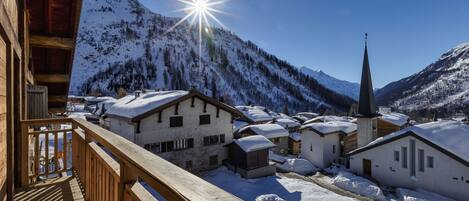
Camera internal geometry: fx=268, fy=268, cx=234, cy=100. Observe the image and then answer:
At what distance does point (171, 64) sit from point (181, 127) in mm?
96207

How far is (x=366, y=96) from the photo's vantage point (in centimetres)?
2208

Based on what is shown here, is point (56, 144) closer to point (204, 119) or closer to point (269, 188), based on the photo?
point (269, 188)

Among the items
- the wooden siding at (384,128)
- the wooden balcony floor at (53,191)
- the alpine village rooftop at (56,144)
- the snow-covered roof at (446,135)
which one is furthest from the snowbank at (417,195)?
the alpine village rooftop at (56,144)

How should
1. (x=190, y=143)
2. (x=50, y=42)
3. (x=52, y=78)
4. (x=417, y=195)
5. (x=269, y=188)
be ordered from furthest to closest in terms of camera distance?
1. (x=190, y=143)
2. (x=269, y=188)
3. (x=417, y=195)
4. (x=52, y=78)
5. (x=50, y=42)

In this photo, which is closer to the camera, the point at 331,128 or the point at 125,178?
the point at 125,178

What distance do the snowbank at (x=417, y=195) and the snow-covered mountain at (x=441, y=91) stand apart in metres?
117

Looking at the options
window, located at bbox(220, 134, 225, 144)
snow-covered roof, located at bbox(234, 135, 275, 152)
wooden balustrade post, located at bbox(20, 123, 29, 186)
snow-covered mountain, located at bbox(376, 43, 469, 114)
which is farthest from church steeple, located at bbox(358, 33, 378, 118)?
snow-covered mountain, located at bbox(376, 43, 469, 114)

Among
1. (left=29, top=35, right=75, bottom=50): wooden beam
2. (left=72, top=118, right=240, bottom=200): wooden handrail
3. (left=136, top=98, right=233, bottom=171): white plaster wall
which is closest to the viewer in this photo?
(left=72, top=118, right=240, bottom=200): wooden handrail

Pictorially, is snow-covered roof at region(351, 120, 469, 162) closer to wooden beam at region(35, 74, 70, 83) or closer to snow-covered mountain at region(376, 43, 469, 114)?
wooden beam at region(35, 74, 70, 83)

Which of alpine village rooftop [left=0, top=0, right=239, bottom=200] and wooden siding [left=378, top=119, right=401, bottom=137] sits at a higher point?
alpine village rooftop [left=0, top=0, right=239, bottom=200]

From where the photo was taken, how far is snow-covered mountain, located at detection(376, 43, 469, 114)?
121m

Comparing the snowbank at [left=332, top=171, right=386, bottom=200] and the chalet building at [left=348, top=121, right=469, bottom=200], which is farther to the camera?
the snowbank at [left=332, top=171, right=386, bottom=200]

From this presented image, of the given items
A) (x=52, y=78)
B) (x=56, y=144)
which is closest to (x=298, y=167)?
(x=52, y=78)

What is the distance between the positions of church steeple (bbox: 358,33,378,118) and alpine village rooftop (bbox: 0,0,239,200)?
20.5 meters
